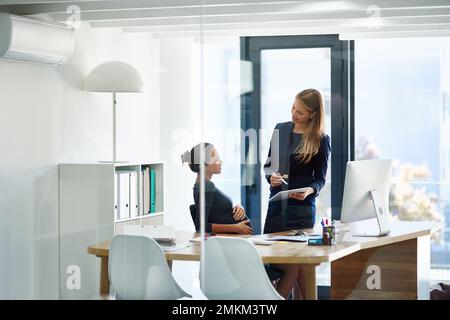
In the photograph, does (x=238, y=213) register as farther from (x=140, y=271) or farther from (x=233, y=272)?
(x=140, y=271)

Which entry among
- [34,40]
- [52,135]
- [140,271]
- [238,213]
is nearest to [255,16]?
[238,213]

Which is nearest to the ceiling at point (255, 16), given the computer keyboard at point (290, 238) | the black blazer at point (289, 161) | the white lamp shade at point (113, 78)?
the white lamp shade at point (113, 78)

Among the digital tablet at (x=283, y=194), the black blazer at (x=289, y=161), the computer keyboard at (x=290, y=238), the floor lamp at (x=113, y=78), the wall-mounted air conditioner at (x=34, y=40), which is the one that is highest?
the wall-mounted air conditioner at (x=34, y=40)

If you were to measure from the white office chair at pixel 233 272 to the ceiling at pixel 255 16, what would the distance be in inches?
53.9

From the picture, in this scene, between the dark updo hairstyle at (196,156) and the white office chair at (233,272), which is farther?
the dark updo hairstyle at (196,156)

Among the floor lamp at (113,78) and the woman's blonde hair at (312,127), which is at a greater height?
the floor lamp at (113,78)

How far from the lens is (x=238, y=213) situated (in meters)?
5.41

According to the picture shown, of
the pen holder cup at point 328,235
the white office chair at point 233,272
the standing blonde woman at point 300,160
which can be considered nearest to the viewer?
the white office chair at point 233,272

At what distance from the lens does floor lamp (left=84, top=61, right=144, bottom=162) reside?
5.51 metres

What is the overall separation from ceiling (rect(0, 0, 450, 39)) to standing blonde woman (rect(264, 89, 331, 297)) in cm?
46

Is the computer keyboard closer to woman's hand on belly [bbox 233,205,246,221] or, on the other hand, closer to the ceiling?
woman's hand on belly [bbox 233,205,246,221]

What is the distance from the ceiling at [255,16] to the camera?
5191 millimetres

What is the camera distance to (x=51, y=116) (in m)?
5.47

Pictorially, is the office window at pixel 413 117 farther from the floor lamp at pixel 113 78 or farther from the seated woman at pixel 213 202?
the floor lamp at pixel 113 78
